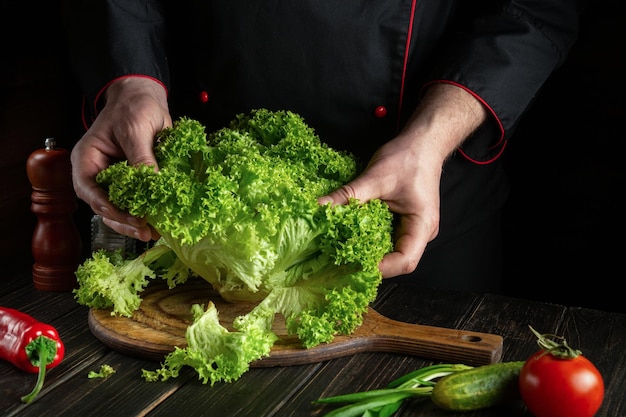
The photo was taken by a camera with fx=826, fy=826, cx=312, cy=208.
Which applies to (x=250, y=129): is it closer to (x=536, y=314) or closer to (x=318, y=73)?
(x=318, y=73)

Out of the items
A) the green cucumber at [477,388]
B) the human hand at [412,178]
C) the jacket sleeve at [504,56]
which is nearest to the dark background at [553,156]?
the jacket sleeve at [504,56]

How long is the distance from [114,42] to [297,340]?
43.4 inches

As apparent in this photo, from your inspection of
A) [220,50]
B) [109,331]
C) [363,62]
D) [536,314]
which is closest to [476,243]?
[536,314]

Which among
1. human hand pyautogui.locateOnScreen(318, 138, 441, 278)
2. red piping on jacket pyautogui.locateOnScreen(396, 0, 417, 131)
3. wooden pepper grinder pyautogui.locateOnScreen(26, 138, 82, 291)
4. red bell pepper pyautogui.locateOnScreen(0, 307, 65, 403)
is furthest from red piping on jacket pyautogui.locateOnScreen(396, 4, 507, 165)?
red bell pepper pyautogui.locateOnScreen(0, 307, 65, 403)

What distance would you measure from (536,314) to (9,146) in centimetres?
218

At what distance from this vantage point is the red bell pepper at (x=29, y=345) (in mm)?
1832

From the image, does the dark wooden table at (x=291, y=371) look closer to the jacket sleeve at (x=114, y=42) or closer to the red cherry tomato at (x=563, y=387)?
the red cherry tomato at (x=563, y=387)

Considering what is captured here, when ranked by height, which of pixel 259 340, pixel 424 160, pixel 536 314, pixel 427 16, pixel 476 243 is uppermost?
pixel 427 16

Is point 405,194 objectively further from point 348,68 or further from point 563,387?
point 563,387

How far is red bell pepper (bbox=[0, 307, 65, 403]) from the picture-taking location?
6.01ft

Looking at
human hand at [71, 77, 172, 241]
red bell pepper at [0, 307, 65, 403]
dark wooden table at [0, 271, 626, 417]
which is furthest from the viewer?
human hand at [71, 77, 172, 241]

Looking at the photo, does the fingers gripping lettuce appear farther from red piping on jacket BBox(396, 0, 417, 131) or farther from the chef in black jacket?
red piping on jacket BBox(396, 0, 417, 131)

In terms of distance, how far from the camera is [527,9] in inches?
96.8

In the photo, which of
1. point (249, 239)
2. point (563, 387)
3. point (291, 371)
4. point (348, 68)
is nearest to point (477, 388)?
point (563, 387)
